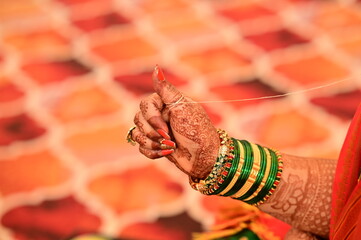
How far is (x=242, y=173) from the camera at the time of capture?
928 millimetres

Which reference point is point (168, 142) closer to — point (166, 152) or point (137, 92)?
point (166, 152)

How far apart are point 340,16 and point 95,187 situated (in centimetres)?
163

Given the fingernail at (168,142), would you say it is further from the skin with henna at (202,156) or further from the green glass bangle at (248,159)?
the green glass bangle at (248,159)

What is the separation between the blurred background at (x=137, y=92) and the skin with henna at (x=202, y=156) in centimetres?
10

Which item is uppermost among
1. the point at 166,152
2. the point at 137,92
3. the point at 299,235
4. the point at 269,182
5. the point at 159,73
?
the point at 137,92

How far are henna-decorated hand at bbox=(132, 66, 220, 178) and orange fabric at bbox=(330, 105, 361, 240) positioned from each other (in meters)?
0.23

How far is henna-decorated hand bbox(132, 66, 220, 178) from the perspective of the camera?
0.88 meters

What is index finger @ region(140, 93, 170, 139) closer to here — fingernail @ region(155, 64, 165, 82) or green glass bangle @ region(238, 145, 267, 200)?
fingernail @ region(155, 64, 165, 82)

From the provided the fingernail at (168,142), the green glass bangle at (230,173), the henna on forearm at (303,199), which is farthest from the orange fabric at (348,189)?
the fingernail at (168,142)

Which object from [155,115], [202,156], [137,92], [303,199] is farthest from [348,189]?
[137,92]

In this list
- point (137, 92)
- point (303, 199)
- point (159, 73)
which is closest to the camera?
point (159, 73)

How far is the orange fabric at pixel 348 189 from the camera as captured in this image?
33.5 inches

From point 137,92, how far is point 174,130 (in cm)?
130

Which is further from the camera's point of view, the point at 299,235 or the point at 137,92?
the point at 137,92
